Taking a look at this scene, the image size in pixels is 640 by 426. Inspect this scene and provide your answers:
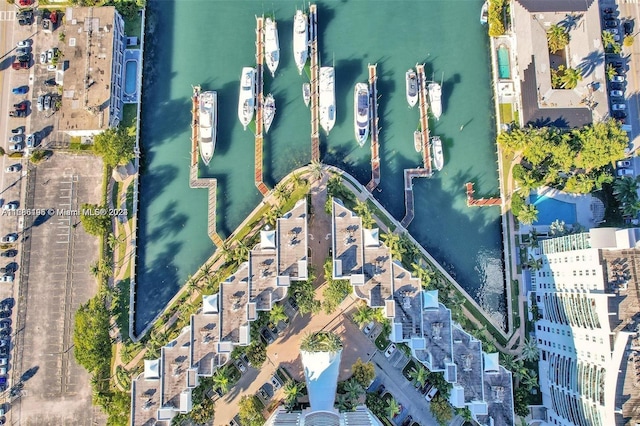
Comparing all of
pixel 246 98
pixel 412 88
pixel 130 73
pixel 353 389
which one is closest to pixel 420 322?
pixel 353 389

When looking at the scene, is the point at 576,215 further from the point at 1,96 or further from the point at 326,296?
the point at 1,96

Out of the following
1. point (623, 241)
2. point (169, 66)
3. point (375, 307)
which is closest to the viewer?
point (623, 241)

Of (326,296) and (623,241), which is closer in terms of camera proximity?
(623,241)

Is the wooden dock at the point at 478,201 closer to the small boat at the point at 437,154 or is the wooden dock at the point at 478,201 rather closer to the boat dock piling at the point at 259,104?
the small boat at the point at 437,154

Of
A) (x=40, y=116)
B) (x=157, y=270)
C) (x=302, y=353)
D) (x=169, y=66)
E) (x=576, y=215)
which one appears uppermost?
(x=169, y=66)

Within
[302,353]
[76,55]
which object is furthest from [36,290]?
[302,353]

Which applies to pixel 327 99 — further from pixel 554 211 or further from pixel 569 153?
pixel 554 211
